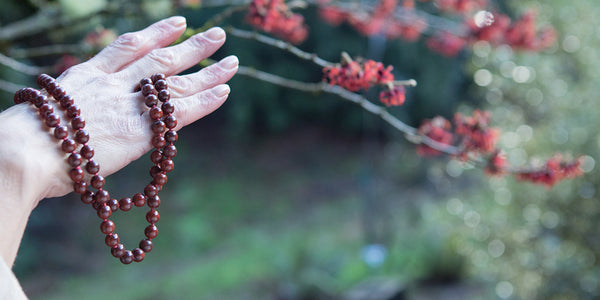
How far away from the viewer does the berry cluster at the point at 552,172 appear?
1.42 meters

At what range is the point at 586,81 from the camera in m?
4.20

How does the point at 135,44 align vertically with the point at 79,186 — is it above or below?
above

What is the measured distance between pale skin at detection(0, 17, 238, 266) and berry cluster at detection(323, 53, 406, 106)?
0.26 m

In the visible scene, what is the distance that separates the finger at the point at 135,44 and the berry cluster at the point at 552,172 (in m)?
1.01

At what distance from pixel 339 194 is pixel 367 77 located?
688 centimetres

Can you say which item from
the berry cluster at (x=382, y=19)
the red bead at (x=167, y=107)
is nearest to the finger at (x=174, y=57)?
the red bead at (x=167, y=107)

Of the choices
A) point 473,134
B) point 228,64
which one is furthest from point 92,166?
point 473,134

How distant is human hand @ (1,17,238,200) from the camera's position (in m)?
0.98

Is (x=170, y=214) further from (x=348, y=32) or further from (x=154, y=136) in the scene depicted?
(x=154, y=136)

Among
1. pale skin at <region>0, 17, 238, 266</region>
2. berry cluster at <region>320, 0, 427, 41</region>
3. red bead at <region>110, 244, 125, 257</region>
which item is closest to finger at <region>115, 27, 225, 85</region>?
pale skin at <region>0, 17, 238, 266</region>

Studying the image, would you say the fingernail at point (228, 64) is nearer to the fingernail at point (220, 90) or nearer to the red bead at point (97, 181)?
the fingernail at point (220, 90)

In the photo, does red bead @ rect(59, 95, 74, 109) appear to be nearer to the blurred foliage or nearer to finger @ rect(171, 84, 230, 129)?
finger @ rect(171, 84, 230, 129)

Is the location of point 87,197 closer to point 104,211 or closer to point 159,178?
point 104,211

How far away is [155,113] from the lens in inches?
41.2
